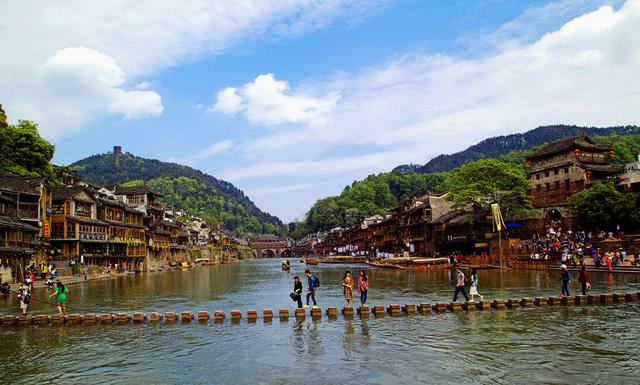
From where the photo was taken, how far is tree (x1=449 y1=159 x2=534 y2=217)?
2904 inches

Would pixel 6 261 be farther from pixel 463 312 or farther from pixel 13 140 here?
pixel 463 312

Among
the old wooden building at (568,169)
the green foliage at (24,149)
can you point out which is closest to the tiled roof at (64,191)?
the green foliage at (24,149)

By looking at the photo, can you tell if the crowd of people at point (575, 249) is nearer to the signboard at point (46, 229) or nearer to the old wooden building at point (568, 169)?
the old wooden building at point (568, 169)

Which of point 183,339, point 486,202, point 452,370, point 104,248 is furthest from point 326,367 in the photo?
point 486,202

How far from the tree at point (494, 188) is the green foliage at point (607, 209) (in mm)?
8869

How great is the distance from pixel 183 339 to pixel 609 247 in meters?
50.1

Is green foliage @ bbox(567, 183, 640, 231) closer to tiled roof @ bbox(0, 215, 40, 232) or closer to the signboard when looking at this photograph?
tiled roof @ bbox(0, 215, 40, 232)

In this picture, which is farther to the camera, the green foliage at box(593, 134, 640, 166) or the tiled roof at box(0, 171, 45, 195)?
the green foliage at box(593, 134, 640, 166)

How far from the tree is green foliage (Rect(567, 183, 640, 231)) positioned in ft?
29.1

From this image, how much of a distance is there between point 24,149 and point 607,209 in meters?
76.1

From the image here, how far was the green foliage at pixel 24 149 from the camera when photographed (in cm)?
6557

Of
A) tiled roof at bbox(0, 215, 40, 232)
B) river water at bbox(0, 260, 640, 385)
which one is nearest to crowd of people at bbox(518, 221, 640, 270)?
river water at bbox(0, 260, 640, 385)

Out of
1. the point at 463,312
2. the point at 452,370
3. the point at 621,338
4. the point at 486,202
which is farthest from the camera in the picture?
the point at 486,202

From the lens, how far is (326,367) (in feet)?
50.6
